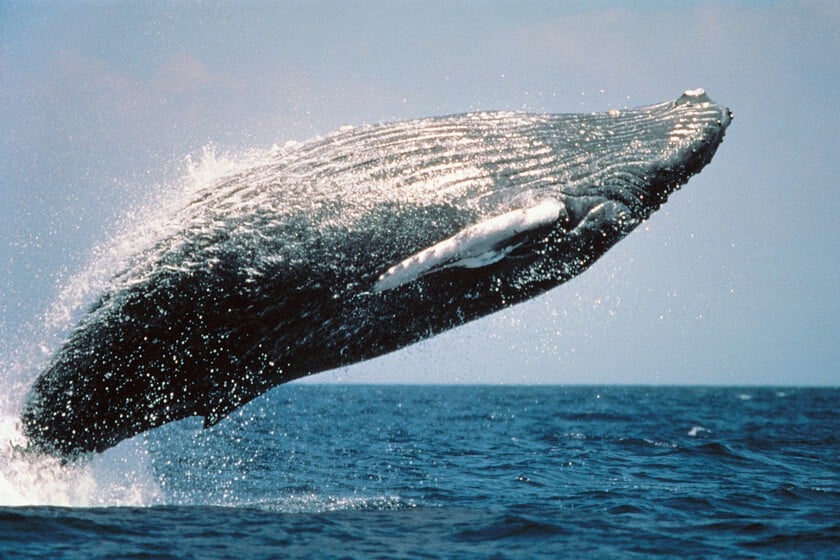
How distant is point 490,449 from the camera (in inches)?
691

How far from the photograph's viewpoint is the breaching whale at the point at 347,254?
6277mm

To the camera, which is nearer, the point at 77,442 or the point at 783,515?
the point at 77,442

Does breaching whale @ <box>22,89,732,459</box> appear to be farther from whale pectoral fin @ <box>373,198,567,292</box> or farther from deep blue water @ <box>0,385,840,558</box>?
deep blue water @ <box>0,385,840,558</box>

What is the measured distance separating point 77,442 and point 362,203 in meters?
2.96

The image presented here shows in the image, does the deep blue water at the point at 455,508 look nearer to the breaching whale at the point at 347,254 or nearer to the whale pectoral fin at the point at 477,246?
the breaching whale at the point at 347,254

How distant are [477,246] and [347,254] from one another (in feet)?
3.00

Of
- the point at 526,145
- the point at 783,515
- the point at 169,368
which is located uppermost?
the point at 526,145

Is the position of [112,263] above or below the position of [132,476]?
above

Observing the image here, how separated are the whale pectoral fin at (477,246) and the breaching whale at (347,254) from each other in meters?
0.01

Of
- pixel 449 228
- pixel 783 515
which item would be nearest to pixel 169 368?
pixel 449 228

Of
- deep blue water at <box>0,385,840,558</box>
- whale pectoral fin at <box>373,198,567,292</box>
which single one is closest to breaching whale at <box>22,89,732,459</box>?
whale pectoral fin at <box>373,198,567,292</box>

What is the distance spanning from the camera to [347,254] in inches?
247

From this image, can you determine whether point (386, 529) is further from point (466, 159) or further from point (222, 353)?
point (466, 159)

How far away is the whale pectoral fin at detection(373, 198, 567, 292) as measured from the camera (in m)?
6.09
